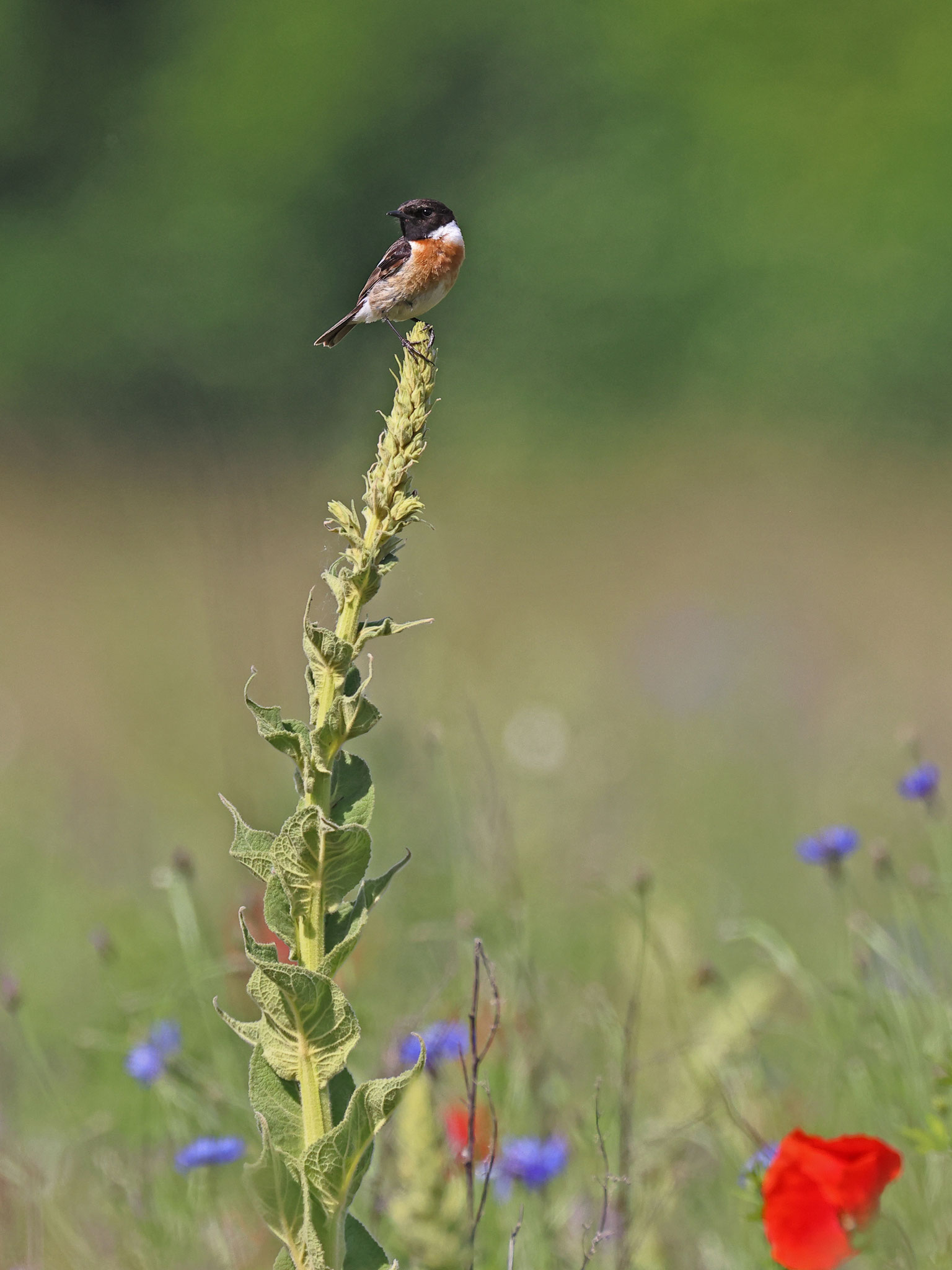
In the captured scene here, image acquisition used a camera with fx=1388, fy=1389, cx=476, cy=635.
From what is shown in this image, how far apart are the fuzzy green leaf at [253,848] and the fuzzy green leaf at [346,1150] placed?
0.47ft

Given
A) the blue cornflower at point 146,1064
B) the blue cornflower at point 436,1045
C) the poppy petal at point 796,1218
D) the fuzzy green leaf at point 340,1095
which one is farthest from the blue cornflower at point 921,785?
the fuzzy green leaf at point 340,1095

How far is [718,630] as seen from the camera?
196 inches

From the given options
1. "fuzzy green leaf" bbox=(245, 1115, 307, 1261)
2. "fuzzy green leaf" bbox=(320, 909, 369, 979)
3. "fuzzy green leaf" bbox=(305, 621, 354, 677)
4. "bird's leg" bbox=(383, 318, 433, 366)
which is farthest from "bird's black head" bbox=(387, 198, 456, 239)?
"fuzzy green leaf" bbox=(245, 1115, 307, 1261)

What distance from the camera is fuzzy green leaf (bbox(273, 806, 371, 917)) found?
816 mm

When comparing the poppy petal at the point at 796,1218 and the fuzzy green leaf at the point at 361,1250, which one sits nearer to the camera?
the fuzzy green leaf at the point at 361,1250

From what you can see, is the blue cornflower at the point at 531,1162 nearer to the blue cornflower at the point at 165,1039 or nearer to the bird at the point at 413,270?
the blue cornflower at the point at 165,1039

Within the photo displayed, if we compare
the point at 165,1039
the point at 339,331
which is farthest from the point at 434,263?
the point at 165,1039

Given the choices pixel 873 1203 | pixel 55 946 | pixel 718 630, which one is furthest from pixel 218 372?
pixel 873 1203

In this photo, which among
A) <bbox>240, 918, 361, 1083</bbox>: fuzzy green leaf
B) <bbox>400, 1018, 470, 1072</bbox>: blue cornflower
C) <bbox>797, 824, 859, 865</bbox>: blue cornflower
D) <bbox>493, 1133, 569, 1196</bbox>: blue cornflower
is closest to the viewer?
<bbox>240, 918, 361, 1083</bbox>: fuzzy green leaf

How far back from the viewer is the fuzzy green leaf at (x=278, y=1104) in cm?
86

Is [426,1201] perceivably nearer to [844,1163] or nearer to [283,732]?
[844,1163]

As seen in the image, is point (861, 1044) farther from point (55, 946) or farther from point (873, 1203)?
point (55, 946)

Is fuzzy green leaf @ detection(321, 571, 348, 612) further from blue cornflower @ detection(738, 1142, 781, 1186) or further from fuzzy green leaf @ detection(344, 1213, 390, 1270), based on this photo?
blue cornflower @ detection(738, 1142, 781, 1186)

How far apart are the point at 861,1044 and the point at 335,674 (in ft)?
4.13
